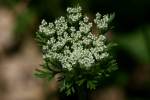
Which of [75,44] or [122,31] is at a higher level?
[122,31]

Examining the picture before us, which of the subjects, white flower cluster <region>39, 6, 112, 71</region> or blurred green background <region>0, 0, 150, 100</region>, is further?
blurred green background <region>0, 0, 150, 100</region>

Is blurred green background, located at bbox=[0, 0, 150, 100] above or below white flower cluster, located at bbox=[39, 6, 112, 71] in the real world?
above

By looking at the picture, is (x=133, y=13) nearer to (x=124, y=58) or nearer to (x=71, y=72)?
(x=124, y=58)

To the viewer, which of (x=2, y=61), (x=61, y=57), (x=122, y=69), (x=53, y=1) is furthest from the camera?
(x=2, y=61)

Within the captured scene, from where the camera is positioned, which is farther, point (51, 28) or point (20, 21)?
point (20, 21)

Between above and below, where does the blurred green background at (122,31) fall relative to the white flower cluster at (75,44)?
above

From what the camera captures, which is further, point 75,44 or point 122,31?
point 122,31

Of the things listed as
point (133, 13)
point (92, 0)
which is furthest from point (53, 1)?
point (133, 13)

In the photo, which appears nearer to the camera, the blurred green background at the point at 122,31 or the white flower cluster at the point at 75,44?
the white flower cluster at the point at 75,44
